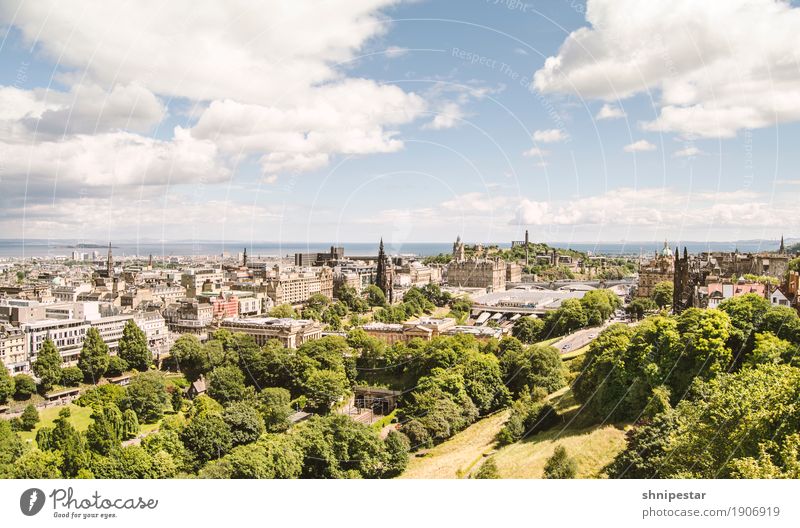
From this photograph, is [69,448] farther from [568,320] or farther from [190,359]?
[568,320]

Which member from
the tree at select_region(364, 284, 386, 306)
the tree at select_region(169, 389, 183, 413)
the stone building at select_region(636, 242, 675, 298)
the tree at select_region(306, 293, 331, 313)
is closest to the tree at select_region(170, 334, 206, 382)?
the tree at select_region(169, 389, 183, 413)

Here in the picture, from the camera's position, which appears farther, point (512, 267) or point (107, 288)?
point (512, 267)

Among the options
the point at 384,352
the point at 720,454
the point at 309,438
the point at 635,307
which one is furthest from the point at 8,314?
the point at 635,307

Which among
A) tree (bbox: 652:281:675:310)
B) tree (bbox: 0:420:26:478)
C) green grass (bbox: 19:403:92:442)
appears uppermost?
tree (bbox: 652:281:675:310)

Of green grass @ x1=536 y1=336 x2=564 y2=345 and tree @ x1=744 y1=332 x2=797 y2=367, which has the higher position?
tree @ x1=744 y1=332 x2=797 y2=367

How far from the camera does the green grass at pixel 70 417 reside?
426 inches

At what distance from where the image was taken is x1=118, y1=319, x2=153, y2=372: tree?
14953 mm

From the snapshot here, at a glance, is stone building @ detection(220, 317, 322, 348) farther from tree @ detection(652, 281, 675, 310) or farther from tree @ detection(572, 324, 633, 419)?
tree @ detection(652, 281, 675, 310)

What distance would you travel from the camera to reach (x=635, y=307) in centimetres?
1798

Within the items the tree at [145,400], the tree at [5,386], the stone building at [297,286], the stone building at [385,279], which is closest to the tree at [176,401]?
the tree at [145,400]

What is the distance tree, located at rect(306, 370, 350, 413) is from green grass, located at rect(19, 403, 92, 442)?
4.21m

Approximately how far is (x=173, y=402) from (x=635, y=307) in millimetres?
13143

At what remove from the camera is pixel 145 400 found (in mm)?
11625
